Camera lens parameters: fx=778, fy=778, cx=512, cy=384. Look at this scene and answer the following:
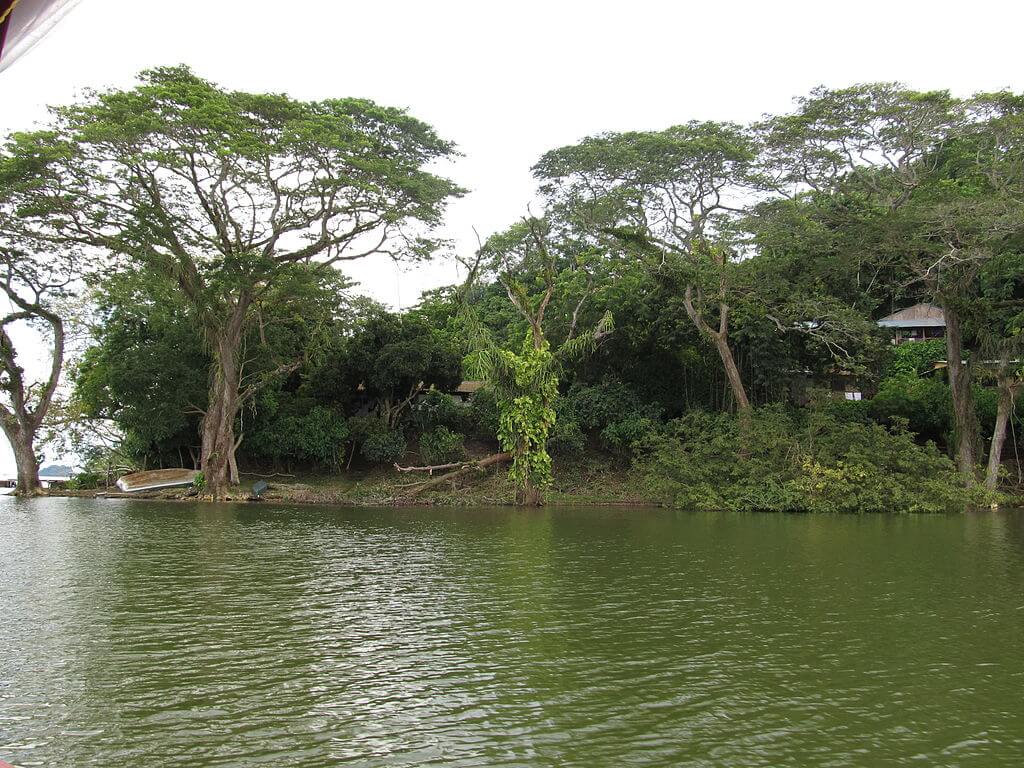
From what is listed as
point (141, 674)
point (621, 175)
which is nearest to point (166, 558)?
point (141, 674)

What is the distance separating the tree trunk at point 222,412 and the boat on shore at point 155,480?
6.02 ft

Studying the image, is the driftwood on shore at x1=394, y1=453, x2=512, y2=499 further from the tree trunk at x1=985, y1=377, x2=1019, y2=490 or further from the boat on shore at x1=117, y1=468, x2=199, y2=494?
the tree trunk at x1=985, y1=377, x2=1019, y2=490

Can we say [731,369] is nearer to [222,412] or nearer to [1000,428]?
[1000,428]

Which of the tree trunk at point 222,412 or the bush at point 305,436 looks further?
the bush at point 305,436

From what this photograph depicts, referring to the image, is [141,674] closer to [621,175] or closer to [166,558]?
[166,558]

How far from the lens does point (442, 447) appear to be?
91.8ft

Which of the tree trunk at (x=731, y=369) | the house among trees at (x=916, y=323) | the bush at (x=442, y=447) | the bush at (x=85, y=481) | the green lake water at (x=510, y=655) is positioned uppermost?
the house among trees at (x=916, y=323)

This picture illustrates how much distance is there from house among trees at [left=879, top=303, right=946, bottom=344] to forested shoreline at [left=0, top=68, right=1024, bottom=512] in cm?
524

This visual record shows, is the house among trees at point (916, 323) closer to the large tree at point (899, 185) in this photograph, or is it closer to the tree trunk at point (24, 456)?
the large tree at point (899, 185)

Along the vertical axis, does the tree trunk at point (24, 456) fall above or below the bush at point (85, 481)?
above

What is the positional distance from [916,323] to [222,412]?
31474 millimetres

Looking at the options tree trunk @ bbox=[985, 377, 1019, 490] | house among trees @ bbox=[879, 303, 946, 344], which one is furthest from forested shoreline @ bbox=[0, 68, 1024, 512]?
house among trees @ bbox=[879, 303, 946, 344]

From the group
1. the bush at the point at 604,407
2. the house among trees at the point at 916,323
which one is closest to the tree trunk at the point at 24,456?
the bush at the point at 604,407

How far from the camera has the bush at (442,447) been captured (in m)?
28.0
